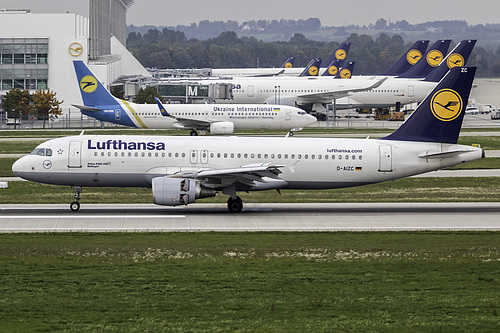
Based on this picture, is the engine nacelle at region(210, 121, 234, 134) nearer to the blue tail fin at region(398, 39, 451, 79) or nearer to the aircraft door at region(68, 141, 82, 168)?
the aircraft door at region(68, 141, 82, 168)

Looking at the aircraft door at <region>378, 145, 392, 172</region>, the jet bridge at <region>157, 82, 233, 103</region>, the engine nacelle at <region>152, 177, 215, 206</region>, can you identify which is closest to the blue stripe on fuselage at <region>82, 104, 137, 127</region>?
the jet bridge at <region>157, 82, 233, 103</region>

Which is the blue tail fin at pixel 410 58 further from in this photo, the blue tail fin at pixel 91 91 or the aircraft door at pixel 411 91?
the blue tail fin at pixel 91 91

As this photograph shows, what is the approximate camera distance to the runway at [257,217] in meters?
33.8

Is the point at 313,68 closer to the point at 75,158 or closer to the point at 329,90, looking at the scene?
the point at 329,90

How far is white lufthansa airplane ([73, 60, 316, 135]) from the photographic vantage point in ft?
257

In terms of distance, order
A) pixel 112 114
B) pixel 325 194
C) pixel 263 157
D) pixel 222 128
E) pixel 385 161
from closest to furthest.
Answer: pixel 263 157 < pixel 385 161 < pixel 325 194 < pixel 112 114 < pixel 222 128

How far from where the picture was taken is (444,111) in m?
37.9

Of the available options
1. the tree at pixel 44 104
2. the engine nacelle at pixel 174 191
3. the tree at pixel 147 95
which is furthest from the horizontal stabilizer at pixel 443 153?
the tree at pixel 147 95

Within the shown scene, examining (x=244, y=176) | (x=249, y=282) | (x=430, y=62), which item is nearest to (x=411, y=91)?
(x=430, y=62)

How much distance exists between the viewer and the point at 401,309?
21.9 meters

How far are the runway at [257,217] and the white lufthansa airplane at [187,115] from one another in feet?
131

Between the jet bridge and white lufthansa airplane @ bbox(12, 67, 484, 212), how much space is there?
71892mm

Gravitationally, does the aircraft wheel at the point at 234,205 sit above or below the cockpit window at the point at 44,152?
below

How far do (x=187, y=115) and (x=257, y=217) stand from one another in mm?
45287
